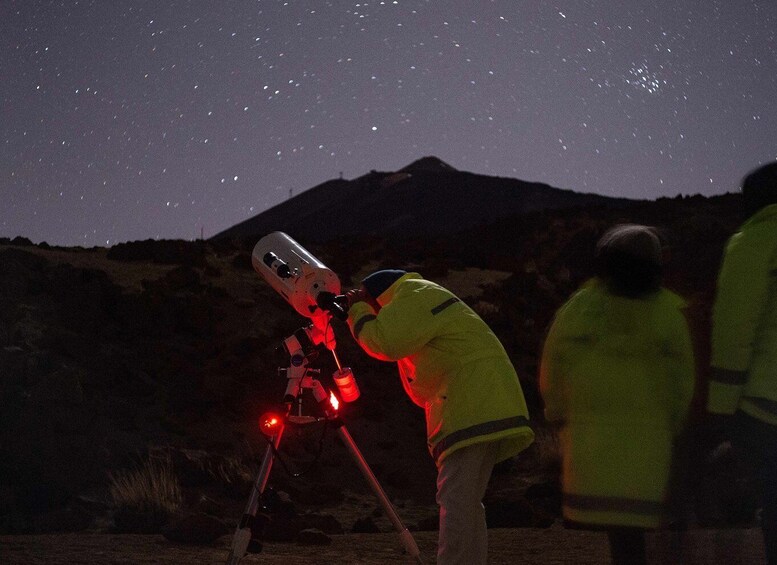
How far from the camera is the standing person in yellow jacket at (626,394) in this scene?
2646 millimetres

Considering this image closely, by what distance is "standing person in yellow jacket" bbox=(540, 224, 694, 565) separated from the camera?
8.68ft

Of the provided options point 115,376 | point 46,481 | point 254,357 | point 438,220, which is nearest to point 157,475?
point 46,481

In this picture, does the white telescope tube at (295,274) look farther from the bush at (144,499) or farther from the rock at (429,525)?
the rock at (429,525)

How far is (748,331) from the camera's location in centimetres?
276

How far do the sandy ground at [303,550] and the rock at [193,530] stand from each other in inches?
3.1

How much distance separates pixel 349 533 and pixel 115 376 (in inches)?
286

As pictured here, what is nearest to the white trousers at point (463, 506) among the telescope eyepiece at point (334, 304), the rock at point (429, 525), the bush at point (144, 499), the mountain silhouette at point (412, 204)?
the telescope eyepiece at point (334, 304)

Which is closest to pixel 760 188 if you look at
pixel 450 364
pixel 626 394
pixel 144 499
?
pixel 626 394

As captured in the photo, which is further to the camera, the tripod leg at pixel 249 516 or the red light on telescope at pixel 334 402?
the red light on telescope at pixel 334 402

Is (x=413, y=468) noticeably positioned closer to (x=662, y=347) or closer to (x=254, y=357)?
(x=254, y=357)

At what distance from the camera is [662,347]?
2668 millimetres


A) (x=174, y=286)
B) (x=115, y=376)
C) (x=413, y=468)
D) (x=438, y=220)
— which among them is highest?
(x=438, y=220)

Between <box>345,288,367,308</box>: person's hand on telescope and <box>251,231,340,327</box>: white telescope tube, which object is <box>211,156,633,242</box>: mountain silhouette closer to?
<box>251,231,340,327</box>: white telescope tube

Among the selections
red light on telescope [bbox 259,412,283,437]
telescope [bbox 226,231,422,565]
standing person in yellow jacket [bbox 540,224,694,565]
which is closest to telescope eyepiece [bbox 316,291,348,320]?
telescope [bbox 226,231,422,565]
